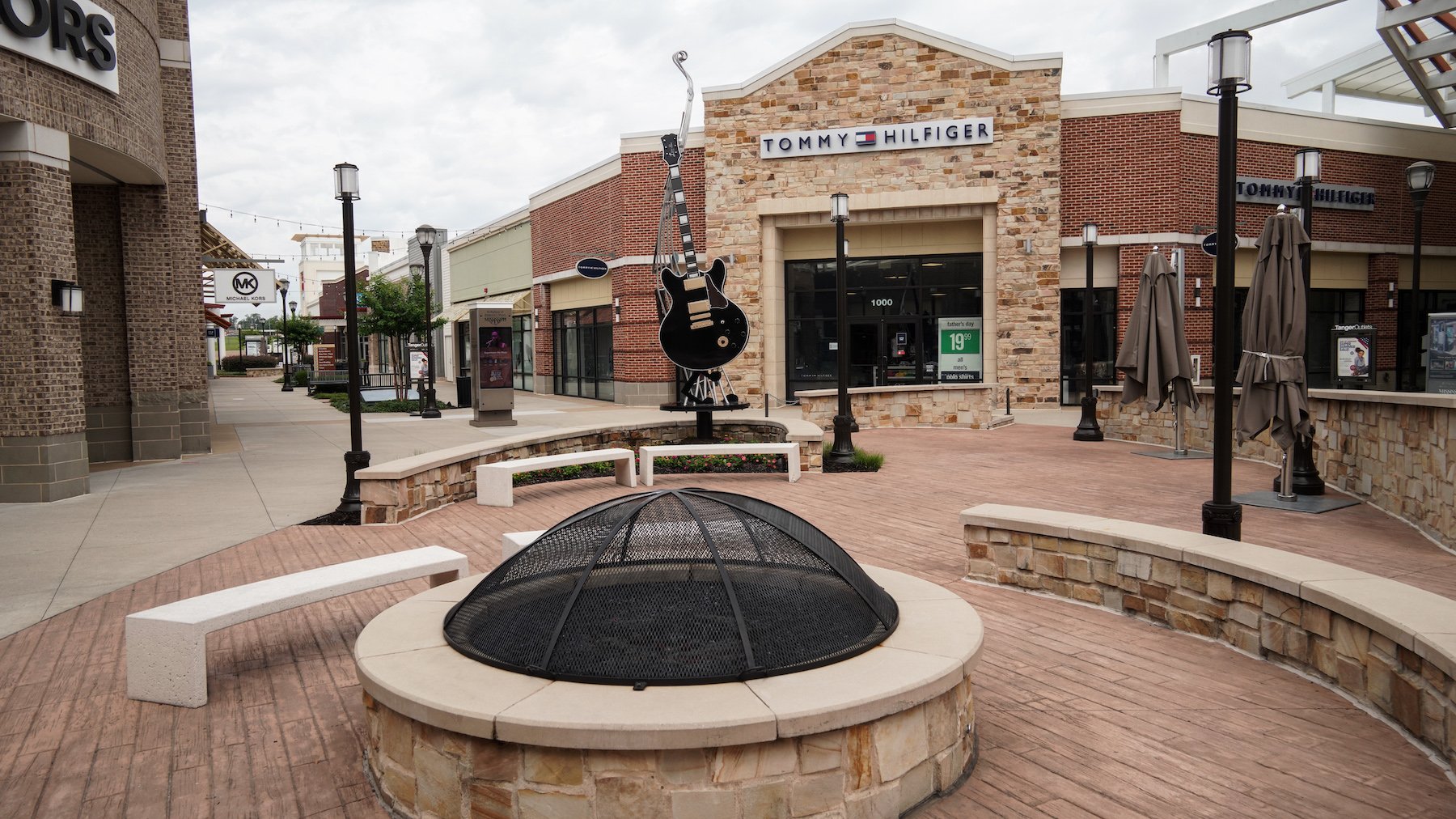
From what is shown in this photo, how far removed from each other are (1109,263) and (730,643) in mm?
22827

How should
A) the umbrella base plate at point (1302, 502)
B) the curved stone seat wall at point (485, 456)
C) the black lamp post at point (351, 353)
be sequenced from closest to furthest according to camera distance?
the umbrella base plate at point (1302, 502) < the curved stone seat wall at point (485, 456) < the black lamp post at point (351, 353)

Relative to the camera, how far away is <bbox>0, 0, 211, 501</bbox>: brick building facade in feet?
37.4

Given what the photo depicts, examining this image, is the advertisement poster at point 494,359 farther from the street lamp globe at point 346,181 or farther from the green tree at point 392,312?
the green tree at point 392,312

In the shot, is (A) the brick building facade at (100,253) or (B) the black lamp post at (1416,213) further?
(B) the black lamp post at (1416,213)

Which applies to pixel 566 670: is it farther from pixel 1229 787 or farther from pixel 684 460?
pixel 684 460

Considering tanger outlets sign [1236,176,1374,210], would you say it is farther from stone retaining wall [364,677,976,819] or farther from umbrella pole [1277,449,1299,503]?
stone retaining wall [364,677,976,819]

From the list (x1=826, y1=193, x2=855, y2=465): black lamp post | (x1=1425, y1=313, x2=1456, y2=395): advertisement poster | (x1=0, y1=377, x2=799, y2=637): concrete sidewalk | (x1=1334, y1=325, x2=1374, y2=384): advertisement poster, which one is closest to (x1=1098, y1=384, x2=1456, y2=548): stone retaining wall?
(x1=826, y1=193, x2=855, y2=465): black lamp post

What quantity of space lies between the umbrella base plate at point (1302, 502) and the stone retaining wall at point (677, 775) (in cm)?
699

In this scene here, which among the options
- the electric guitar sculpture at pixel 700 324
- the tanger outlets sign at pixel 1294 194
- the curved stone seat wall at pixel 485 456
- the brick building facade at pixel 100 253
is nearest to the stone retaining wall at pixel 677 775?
the curved stone seat wall at pixel 485 456

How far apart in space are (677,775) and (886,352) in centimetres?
2284

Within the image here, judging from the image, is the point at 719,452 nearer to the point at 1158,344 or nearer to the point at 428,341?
the point at 1158,344

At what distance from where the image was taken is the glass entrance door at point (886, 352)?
83.7 ft

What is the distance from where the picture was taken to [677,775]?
3.44 m

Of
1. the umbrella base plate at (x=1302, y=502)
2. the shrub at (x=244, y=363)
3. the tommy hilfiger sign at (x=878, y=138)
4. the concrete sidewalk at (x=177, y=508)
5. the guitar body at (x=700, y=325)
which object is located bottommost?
the concrete sidewalk at (x=177, y=508)
